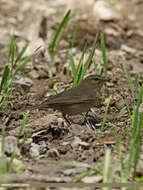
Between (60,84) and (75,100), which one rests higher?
(60,84)

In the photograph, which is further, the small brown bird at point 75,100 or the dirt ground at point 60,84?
the small brown bird at point 75,100

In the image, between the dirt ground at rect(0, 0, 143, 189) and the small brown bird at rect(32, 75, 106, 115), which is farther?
the small brown bird at rect(32, 75, 106, 115)

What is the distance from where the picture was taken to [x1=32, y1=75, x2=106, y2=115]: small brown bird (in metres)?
5.32

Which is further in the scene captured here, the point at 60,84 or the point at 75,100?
the point at 60,84

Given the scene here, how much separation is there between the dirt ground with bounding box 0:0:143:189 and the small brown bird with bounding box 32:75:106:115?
0.15m

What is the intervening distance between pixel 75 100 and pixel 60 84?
1301 mm

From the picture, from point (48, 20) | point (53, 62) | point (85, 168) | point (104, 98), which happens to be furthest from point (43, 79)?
point (85, 168)

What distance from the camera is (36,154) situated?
4.42m

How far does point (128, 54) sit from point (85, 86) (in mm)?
2788

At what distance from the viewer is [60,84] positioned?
22.2 ft

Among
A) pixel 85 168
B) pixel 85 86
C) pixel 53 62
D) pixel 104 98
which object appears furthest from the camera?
pixel 53 62

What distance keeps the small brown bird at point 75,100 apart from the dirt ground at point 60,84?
5.8 inches

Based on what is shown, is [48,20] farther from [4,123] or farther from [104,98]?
[4,123]

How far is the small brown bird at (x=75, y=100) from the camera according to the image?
5.32m
